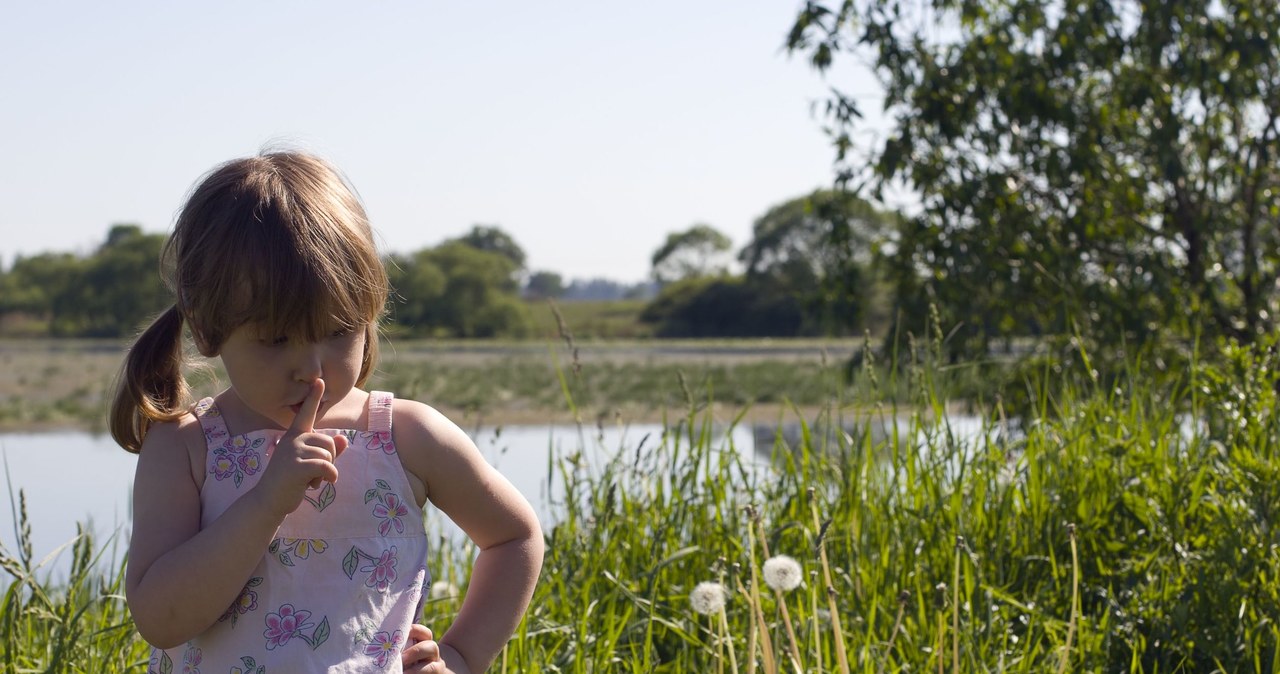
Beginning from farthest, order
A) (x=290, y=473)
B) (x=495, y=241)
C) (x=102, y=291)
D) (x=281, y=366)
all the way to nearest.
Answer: (x=495, y=241) < (x=102, y=291) < (x=281, y=366) < (x=290, y=473)

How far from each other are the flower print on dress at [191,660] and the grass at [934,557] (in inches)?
31.4

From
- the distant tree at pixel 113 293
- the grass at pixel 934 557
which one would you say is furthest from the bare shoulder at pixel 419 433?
the distant tree at pixel 113 293

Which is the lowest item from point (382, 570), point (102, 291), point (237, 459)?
point (382, 570)

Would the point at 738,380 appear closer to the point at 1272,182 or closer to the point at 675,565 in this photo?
the point at 1272,182

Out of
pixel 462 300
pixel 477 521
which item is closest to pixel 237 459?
pixel 477 521

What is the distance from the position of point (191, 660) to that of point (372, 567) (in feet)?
0.70

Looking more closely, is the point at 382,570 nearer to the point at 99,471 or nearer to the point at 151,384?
the point at 151,384

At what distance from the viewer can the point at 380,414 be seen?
141 centimetres

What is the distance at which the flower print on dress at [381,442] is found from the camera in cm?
140

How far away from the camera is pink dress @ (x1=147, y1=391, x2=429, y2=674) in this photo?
132cm

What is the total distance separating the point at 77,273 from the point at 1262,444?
4799 cm

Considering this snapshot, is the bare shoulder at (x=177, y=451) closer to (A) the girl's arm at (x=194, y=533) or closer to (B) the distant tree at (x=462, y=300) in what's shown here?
(A) the girl's arm at (x=194, y=533)

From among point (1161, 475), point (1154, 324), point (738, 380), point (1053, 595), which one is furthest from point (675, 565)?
point (738, 380)

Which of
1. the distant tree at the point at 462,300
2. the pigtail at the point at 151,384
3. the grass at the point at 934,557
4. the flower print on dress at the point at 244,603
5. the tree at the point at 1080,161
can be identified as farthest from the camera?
the distant tree at the point at 462,300
